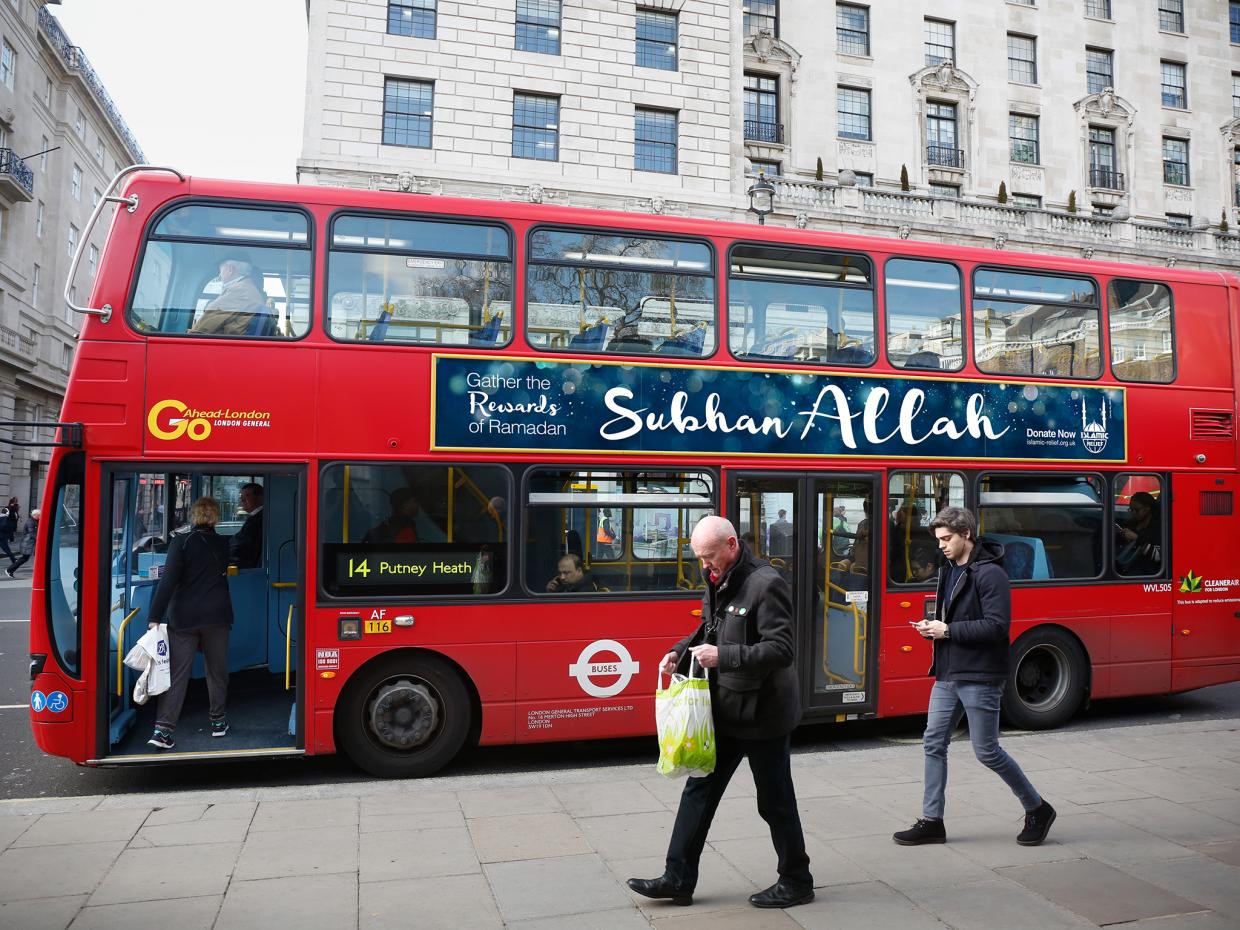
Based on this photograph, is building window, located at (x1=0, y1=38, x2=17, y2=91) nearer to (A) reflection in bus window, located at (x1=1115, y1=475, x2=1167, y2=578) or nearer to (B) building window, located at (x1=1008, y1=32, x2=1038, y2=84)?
(B) building window, located at (x1=1008, y1=32, x2=1038, y2=84)

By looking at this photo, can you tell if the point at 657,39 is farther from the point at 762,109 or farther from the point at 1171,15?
the point at 1171,15

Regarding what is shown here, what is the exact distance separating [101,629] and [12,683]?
17.4 feet

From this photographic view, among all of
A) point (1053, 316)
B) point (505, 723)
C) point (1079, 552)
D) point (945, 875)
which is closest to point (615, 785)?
point (505, 723)

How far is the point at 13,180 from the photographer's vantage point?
116 feet

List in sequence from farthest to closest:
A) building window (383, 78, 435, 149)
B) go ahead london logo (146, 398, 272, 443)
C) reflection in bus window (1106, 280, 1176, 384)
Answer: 1. building window (383, 78, 435, 149)
2. reflection in bus window (1106, 280, 1176, 384)
3. go ahead london logo (146, 398, 272, 443)

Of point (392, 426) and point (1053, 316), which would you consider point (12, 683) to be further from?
point (1053, 316)

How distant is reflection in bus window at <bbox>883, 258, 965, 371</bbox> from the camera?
25.8ft

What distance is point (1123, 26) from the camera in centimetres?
3519

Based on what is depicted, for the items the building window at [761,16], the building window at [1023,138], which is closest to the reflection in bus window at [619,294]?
the building window at [761,16]

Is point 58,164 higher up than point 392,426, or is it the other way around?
point 58,164

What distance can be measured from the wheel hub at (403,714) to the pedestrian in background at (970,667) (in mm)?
3350

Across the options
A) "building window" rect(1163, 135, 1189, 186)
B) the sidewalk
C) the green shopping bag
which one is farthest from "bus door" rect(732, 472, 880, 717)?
"building window" rect(1163, 135, 1189, 186)

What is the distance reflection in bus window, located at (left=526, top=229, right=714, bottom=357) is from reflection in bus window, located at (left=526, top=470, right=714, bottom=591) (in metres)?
1.02

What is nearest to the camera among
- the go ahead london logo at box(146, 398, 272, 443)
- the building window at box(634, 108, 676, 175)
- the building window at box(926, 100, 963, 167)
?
the go ahead london logo at box(146, 398, 272, 443)
